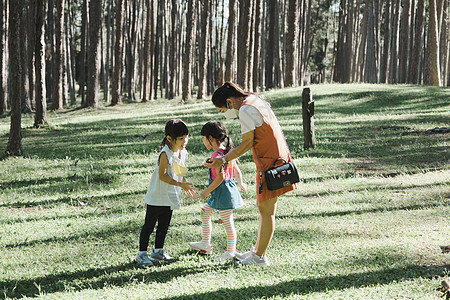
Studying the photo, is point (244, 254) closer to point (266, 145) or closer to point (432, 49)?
point (266, 145)

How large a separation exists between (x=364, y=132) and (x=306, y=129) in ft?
11.4

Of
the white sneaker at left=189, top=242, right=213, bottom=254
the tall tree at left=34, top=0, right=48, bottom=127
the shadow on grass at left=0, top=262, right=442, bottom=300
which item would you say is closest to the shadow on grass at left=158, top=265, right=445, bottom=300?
the shadow on grass at left=0, top=262, right=442, bottom=300

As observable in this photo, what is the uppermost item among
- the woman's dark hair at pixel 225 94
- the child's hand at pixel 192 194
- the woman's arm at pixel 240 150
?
the woman's dark hair at pixel 225 94

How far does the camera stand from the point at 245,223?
23.3 ft

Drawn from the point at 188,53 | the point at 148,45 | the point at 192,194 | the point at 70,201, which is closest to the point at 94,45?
the point at 188,53

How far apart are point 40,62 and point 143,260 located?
12901 mm

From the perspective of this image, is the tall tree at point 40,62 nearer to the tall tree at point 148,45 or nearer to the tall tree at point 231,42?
the tall tree at point 231,42

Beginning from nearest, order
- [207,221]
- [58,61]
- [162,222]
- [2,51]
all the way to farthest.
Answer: [162,222] → [207,221] → [2,51] → [58,61]

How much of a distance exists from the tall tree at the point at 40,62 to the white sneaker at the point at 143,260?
12.8 metres

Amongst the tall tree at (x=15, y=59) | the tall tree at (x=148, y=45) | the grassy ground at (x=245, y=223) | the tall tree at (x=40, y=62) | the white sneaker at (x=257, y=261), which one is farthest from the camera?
the tall tree at (x=148, y=45)

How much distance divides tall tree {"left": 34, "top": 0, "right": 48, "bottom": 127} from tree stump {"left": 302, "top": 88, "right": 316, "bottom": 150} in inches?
373

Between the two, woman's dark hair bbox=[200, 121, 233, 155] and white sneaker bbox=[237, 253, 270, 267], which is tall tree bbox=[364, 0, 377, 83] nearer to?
woman's dark hair bbox=[200, 121, 233, 155]

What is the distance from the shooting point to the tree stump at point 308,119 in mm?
12219

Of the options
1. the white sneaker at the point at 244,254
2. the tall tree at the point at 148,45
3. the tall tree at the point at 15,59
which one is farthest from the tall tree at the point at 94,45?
the white sneaker at the point at 244,254
